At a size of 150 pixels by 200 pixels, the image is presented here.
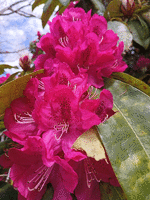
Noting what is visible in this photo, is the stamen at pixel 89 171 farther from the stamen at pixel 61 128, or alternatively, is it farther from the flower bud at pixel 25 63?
the flower bud at pixel 25 63

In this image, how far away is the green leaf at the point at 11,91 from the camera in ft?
1.50

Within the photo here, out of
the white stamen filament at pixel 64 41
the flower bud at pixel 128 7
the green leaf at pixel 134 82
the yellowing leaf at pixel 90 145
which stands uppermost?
the white stamen filament at pixel 64 41

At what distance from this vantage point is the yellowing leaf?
0.36m

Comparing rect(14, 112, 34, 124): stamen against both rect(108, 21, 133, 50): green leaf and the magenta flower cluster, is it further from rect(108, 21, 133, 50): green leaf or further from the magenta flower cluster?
rect(108, 21, 133, 50): green leaf

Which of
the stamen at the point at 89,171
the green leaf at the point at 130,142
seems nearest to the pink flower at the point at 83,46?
the green leaf at the point at 130,142

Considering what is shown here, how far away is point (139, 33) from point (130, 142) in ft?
3.11

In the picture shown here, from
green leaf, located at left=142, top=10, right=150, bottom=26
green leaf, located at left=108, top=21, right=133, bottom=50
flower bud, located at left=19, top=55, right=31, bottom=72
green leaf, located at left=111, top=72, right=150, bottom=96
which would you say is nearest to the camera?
green leaf, located at left=111, top=72, right=150, bottom=96

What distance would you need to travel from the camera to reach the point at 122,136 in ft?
1.29

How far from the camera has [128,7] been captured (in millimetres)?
1139

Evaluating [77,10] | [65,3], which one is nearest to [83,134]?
[77,10]

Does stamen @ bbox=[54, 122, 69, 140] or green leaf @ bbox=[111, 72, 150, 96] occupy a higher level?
stamen @ bbox=[54, 122, 69, 140]

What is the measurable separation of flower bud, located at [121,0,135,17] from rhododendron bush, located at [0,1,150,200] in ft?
2.36

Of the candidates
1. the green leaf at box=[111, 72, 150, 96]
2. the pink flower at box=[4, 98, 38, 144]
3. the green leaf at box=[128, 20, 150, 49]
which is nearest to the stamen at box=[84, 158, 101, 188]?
the pink flower at box=[4, 98, 38, 144]

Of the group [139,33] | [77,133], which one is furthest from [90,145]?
[139,33]
